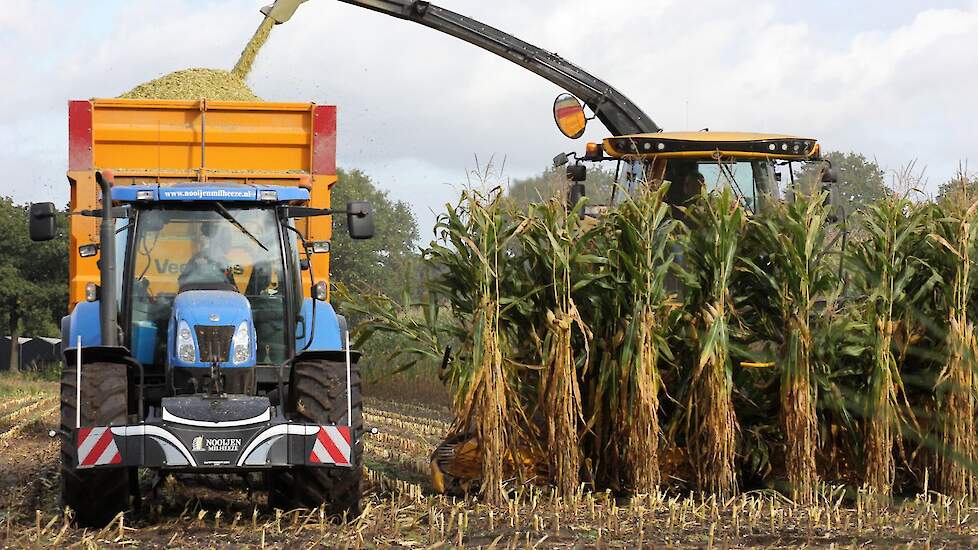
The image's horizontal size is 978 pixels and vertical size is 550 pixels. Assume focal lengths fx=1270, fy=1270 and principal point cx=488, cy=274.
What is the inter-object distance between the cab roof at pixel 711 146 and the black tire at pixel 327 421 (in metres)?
3.93

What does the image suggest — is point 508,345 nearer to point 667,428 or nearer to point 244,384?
point 667,428

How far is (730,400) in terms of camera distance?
8117 millimetres

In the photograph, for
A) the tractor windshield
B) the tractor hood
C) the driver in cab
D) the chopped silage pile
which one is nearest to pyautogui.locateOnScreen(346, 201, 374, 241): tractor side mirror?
the tractor windshield

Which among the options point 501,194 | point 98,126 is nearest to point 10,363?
point 98,126

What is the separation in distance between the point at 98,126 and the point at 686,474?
548 centimetres

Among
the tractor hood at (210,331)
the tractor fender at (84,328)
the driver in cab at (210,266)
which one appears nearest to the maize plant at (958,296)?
the tractor hood at (210,331)

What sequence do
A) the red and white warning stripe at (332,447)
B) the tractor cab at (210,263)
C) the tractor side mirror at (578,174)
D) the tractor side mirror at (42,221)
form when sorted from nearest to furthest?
the red and white warning stripe at (332,447) < the tractor side mirror at (42,221) < the tractor cab at (210,263) < the tractor side mirror at (578,174)

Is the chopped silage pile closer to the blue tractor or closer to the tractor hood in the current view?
the blue tractor

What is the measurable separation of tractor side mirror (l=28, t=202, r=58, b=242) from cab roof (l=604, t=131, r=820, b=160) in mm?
4606

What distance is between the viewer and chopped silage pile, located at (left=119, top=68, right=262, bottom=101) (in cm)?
1154

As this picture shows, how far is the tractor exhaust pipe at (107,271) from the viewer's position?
709cm

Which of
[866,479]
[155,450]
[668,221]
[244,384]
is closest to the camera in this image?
[155,450]

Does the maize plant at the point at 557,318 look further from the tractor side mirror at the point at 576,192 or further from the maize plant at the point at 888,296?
the maize plant at the point at 888,296

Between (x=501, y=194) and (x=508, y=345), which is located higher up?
(x=501, y=194)
